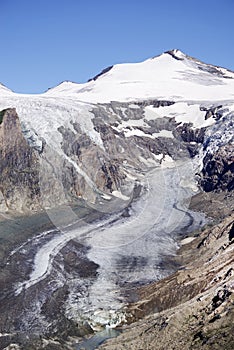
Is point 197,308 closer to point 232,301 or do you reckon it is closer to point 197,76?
point 232,301

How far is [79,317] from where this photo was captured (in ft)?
88.5

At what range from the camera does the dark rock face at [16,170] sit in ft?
164

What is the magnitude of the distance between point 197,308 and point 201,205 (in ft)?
117

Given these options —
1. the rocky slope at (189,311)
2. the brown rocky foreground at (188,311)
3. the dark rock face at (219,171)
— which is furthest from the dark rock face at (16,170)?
the rocky slope at (189,311)

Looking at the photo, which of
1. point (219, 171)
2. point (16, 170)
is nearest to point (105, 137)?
point (219, 171)

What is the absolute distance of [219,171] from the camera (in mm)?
65875

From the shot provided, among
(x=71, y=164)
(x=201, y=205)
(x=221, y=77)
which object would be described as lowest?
(x=201, y=205)

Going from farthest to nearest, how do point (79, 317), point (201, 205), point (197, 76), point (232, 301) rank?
point (197, 76), point (201, 205), point (79, 317), point (232, 301)

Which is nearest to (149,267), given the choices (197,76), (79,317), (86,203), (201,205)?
(79,317)

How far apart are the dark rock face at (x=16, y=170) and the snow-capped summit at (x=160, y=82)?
111ft

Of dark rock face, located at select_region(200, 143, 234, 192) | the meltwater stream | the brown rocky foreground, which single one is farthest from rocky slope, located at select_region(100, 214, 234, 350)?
dark rock face, located at select_region(200, 143, 234, 192)

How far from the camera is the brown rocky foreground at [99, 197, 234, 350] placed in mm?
20375

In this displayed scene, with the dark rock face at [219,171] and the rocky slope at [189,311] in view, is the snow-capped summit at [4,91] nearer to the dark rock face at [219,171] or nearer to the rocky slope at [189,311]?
the dark rock face at [219,171]

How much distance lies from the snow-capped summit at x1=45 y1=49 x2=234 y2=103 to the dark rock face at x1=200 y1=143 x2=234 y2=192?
1019 inches
